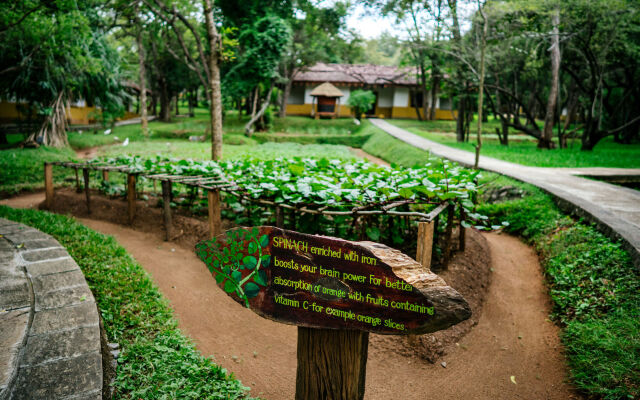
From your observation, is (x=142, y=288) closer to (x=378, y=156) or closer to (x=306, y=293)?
(x=306, y=293)

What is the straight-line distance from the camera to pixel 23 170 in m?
10.6

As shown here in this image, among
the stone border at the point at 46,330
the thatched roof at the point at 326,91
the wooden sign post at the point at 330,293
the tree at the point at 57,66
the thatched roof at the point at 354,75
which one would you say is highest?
the thatched roof at the point at 354,75

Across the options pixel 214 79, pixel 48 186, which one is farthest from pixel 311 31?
pixel 48 186

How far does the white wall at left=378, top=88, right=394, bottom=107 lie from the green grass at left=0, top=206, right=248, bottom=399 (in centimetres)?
2986

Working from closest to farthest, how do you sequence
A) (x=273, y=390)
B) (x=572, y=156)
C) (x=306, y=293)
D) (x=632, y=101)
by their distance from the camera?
(x=306, y=293), (x=273, y=390), (x=572, y=156), (x=632, y=101)

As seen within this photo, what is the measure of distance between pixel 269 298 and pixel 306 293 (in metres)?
0.19

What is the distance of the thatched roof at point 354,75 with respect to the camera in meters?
29.6

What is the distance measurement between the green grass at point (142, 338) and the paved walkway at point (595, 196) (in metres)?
4.30

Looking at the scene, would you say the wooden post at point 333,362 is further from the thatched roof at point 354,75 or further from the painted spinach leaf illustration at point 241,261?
the thatched roof at point 354,75

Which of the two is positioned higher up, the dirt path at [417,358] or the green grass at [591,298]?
the green grass at [591,298]

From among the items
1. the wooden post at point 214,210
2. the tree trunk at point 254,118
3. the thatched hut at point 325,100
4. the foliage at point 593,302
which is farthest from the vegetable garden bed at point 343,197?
the thatched hut at point 325,100

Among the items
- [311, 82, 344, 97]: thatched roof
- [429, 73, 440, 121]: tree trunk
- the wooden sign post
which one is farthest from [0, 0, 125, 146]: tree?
[429, 73, 440, 121]: tree trunk

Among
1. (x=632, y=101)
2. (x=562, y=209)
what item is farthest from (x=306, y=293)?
(x=632, y=101)

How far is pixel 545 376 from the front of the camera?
11.2 feet
